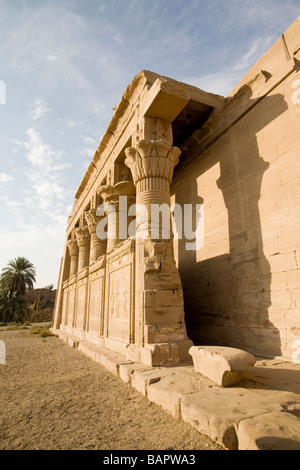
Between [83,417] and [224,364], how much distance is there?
160 cm

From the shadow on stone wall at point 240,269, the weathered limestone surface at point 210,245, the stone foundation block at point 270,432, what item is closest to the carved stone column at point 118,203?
the weathered limestone surface at point 210,245

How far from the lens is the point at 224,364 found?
288 centimetres

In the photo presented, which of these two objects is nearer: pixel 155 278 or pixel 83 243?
pixel 155 278

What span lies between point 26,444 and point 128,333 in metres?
3.13

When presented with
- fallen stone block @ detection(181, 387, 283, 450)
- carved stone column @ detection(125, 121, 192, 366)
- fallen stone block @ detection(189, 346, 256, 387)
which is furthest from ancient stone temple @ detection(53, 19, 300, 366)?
fallen stone block @ detection(181, 387, 283, 450)

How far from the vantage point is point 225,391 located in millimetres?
2734

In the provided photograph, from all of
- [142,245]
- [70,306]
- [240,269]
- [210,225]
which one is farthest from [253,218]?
[70,306]

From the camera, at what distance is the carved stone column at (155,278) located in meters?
4.44

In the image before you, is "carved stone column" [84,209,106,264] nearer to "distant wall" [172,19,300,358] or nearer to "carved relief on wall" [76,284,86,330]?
"carved relief on wall" [76,284,86,330]

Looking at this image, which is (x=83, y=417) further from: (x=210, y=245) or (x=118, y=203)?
(x=118, y=203)

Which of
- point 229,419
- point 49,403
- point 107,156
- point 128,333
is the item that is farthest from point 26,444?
point 107,156

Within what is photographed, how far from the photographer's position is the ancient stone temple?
15.1 feet
